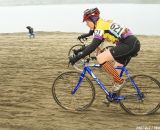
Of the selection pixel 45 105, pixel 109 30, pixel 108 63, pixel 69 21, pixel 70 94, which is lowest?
pixel 69 21

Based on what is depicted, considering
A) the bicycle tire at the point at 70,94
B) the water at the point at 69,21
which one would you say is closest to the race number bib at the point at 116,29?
the bicycle tire at the point at 70,94

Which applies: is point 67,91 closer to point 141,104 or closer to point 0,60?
point 141,104

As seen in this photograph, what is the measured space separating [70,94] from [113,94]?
1.23 metres

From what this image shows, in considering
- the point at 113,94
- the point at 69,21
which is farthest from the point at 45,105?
the point at 69,21

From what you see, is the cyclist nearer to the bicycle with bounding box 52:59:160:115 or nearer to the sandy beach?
the bicycle with bounding box 52:59:160:115

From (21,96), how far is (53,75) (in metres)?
2.83

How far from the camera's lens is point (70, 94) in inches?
361

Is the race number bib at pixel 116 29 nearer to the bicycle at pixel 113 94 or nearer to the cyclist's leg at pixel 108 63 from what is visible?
the cyclist's leg at pixel 108 63

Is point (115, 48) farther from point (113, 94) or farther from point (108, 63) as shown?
point (113, 94)

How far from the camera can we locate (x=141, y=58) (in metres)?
16.2

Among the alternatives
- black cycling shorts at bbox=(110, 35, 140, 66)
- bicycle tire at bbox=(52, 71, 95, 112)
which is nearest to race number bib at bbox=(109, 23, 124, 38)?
black cycling shorts at bbox=(110, 35, 140, 66)

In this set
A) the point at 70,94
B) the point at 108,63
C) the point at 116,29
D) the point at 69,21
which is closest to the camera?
the point at 116,29

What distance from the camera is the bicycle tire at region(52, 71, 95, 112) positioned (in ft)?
28.6

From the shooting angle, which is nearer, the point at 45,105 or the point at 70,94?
the point at 70,94
